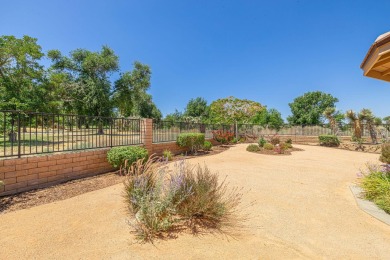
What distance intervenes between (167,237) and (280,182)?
4.29 m

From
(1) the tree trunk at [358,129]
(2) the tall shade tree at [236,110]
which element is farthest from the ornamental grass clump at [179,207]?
(2) the tall shade tree at [236,110]

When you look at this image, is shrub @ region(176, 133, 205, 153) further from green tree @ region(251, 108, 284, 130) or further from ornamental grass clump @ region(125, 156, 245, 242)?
green tree @ region(251, 108, 284, 130)

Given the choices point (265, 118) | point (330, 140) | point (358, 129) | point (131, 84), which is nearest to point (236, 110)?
point (265, 118)

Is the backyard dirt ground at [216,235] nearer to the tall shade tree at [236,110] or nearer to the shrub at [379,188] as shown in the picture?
the shrub at [379,188]

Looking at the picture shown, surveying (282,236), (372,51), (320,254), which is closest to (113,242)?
(282,236)

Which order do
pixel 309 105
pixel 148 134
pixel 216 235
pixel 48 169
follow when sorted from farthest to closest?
pixel 309 105
pixel 148 134
pixel 48 169
pixel 216 235

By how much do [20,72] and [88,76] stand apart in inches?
271

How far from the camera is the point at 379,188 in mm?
4117

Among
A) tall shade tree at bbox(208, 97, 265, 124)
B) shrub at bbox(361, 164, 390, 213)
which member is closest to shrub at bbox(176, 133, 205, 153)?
shrub at bbox(361, 164, 390, 213)

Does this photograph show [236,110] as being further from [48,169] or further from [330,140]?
[48,169]

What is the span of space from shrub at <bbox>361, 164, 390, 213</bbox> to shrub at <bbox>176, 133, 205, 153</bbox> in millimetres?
8105

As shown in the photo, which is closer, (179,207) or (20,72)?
(179,207)

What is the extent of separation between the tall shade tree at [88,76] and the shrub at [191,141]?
439 inches

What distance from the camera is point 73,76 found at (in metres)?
18.7
